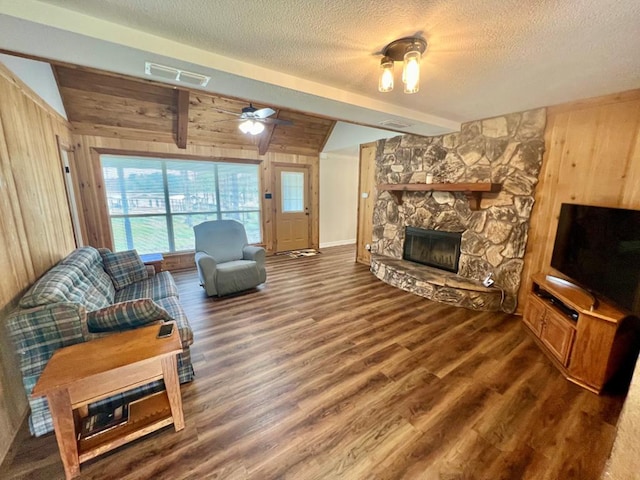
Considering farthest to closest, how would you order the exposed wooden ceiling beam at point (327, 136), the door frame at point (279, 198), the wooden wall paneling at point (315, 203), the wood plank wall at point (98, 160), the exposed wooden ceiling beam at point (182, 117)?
the wooden wall paneling at point (315, 203) → the door frame at point (279, 198) → the exposed wooden ceiling beam at point (327, 136) → the wood plank wall at point (98, 160) → the exposed wooden ceiling beam at point (182, 117)

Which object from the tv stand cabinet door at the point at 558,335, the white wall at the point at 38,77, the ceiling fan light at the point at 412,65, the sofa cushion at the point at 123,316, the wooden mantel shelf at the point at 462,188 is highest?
the white wall at the point at 38,77

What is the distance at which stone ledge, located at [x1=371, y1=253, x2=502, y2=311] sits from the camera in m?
3.20

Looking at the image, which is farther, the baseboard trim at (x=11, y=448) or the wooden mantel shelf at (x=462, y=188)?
the wooden mantel shelf at (x=462, y=188)

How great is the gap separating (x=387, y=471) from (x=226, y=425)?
1.01m

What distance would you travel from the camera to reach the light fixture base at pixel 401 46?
1.56 meters

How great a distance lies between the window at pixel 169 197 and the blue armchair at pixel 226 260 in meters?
1.43

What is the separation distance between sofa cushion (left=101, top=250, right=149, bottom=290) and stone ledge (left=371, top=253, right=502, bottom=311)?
3.39m

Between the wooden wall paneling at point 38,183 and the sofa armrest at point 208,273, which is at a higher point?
the wooden wall paneling at point 38,183

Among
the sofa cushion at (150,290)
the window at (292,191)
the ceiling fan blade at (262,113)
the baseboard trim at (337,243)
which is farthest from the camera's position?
the baseboard trim at (337,243)

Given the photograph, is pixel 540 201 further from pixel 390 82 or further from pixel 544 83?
pixel 390 82

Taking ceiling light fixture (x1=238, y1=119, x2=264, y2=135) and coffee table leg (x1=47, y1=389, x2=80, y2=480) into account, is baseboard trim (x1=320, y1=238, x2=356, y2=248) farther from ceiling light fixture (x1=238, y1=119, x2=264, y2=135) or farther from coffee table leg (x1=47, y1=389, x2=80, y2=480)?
coffee table leg (x1=47, y1=389, x2=80, y2=480)

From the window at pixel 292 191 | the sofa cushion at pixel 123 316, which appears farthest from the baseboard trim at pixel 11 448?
the window at pixel 292 191

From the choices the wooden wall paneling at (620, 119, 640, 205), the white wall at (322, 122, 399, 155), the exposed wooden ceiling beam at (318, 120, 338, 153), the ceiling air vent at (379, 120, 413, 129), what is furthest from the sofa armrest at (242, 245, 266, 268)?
the wooden wall paneling at (620, 119, 640, 205)

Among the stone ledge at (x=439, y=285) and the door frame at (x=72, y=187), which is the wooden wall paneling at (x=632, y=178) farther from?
the door frame at (x=72, y=187)
